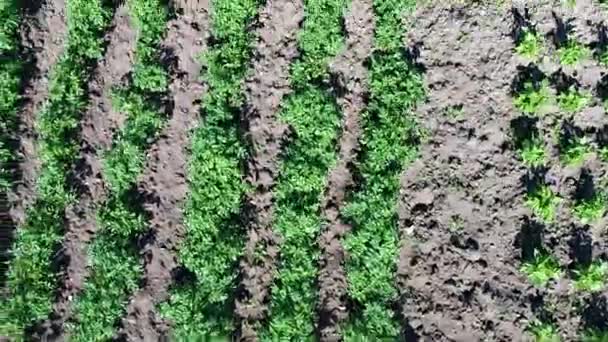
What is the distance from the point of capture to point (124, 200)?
26.8 feet

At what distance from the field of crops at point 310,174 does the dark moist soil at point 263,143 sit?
22 millimetres

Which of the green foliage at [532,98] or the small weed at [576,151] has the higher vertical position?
the green foliage at [532,98]

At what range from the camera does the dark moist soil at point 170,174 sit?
8039mm

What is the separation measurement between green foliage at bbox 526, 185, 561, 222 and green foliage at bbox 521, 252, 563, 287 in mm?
407

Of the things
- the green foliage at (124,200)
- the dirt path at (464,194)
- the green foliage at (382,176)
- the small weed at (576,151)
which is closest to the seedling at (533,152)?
the dirt path at (464,194)

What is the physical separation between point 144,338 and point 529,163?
14.9 ft

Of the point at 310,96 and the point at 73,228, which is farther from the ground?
the point at 310,96

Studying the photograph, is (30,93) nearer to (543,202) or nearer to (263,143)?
(263,143)

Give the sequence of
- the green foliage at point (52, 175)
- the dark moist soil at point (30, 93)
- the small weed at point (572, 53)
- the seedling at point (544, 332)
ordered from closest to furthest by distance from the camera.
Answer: the seedling at point (544, 332) → the small weed at point (572, 53) → the green foliage at point (52, 175) → the dark moist soil at point (30, 93)

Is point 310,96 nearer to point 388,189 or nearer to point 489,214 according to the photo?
point 388,189

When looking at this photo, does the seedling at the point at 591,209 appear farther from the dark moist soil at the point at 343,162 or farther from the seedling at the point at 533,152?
the dark moist soil at the point at 343,162

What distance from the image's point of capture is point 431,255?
25.6ft

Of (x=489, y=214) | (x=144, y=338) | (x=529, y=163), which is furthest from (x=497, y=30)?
(x=144, y=338)

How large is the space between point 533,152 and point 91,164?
191 inches
